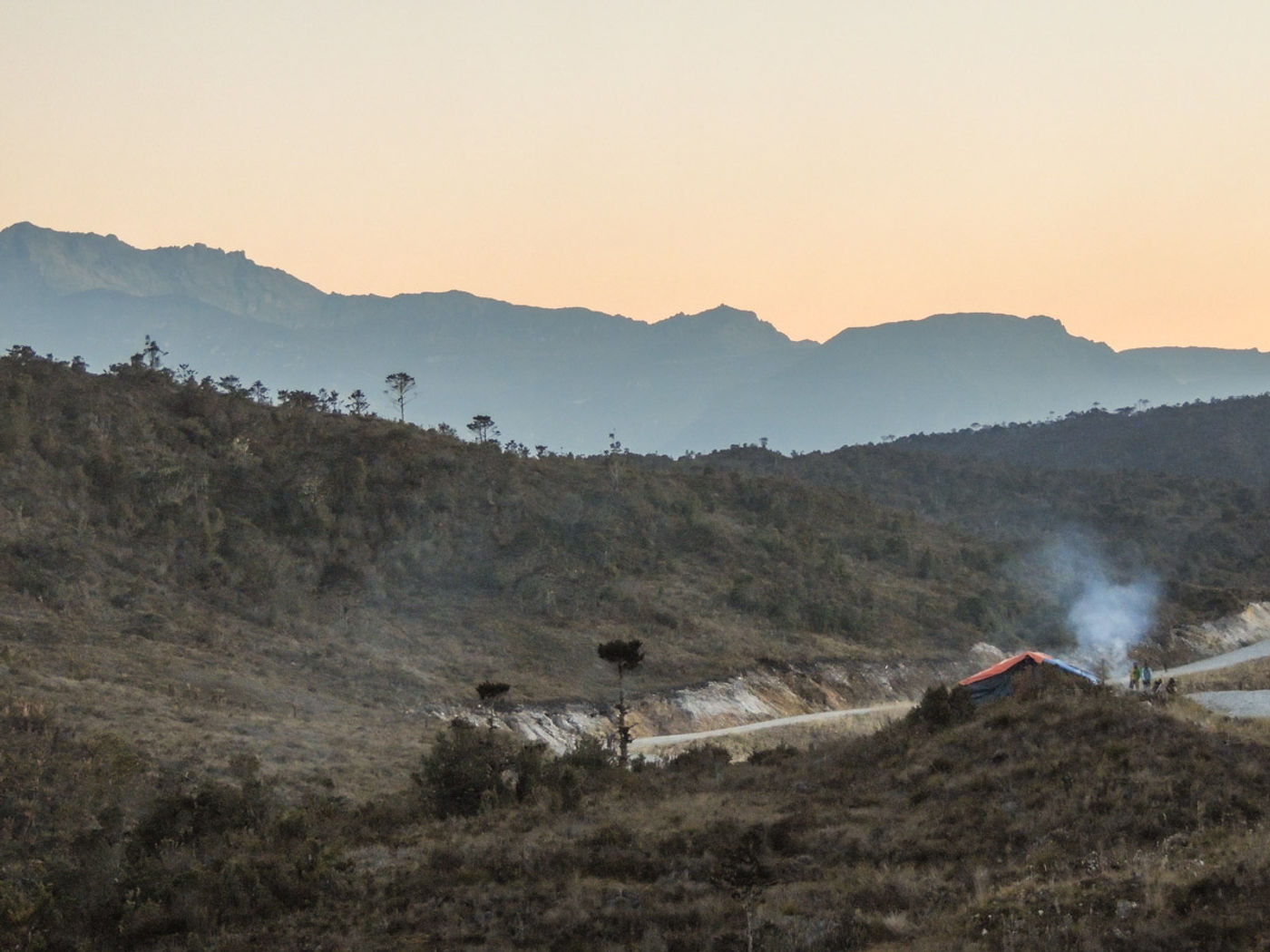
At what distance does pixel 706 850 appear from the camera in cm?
1558

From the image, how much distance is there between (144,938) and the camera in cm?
1297

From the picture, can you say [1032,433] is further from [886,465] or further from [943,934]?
[943,934]

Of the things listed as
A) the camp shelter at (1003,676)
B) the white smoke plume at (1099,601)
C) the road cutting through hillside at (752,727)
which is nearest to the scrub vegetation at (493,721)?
the white smoke plume at (1099,601)

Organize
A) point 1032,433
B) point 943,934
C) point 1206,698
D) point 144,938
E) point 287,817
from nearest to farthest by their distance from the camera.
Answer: point 943,934 < point 144,938 < point 287,817 < point 1206,698 < point 1032,433

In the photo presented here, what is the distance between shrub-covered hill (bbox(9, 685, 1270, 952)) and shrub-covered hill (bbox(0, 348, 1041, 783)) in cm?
643

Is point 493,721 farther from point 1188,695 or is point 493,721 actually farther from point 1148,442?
point 1148,442

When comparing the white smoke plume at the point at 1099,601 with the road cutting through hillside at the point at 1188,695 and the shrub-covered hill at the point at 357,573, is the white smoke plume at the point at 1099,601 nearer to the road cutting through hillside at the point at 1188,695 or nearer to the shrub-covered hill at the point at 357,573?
the shrub-covered hill at the point at 357,573

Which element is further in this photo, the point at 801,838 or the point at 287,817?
the point at 287,817

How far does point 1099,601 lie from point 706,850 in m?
59.9

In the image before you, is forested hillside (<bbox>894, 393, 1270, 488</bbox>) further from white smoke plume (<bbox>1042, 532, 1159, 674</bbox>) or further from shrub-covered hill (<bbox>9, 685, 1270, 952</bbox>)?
shrub-covered hill (<bbox>9, 685, 1270, 952</bbox>)

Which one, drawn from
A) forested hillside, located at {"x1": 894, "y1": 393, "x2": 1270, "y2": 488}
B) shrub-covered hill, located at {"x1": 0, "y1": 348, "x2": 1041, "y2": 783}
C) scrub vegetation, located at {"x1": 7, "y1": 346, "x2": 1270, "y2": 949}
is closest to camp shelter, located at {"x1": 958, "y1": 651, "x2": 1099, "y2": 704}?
scrub vegetation, located at {"x1": 7, "y1": 346, "x2": 1270, "y2": 949}

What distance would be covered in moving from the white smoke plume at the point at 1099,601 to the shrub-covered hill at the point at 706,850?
39920 millimetres

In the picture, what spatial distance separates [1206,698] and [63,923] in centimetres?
2845

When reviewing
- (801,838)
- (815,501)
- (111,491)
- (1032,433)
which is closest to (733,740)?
(801,838)
